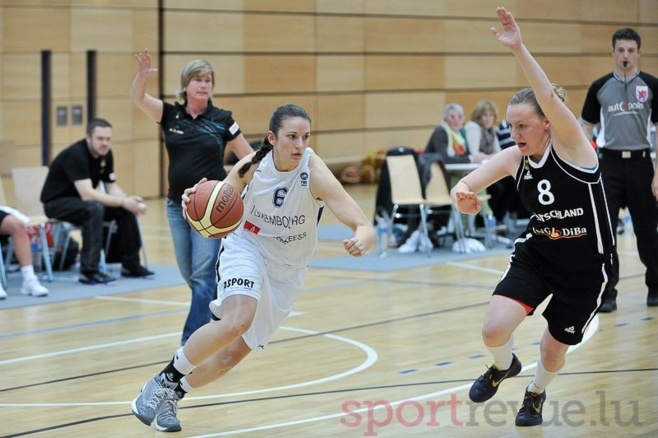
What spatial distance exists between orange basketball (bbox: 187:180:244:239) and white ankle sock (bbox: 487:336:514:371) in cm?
128

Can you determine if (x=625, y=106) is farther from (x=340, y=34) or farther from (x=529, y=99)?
(x=340, y=34)

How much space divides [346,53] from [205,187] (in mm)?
14196

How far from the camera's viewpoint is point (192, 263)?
6.94 metres

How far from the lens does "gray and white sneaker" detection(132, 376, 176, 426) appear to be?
17.1 ft

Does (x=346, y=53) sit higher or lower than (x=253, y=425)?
higher

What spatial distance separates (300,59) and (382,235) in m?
7.06

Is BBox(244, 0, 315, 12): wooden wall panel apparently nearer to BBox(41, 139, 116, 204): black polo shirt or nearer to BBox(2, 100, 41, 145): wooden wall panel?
BBox(2, 100, 41, 145): wooden wall panel

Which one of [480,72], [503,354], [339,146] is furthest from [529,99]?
[480,72]

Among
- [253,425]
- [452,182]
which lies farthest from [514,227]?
[253,425]

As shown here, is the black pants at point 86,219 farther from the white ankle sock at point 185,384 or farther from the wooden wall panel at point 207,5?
the wooden wall panel at point 207,5

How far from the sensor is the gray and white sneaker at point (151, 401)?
521 cm

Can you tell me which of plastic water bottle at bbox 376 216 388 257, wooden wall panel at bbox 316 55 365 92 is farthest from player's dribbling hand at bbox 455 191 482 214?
wooden wall panel at bbox 316 55 365 92

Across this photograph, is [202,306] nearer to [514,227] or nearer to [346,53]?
[514,227]

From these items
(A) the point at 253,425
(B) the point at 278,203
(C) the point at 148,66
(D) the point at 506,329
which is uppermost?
(C) the point at 148,66
